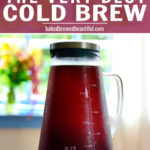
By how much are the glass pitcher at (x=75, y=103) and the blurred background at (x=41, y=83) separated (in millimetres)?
326

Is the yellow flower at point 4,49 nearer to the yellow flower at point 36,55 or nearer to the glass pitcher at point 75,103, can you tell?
the yellow flower at point 36,55

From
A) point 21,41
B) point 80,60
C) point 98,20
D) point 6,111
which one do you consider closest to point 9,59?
point 21,41

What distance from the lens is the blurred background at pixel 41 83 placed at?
936mm

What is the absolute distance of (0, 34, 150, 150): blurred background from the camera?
0.94 metres

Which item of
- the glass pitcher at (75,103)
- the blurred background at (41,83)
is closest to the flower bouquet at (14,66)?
the blurred background at (41,83)

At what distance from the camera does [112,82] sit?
0.98 metres

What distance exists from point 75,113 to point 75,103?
21 mm

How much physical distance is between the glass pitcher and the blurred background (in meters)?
0.33

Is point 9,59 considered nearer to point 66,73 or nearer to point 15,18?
point 15,18

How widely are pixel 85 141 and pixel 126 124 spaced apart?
377 millimetres

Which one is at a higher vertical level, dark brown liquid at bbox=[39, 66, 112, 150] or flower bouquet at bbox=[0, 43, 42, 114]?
flower bouquet at bbox=[0, 43, 42, 114]

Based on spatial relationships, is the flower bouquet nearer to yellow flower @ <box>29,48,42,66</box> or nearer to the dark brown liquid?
yellow flower @ <box>29,48,42,66</box>

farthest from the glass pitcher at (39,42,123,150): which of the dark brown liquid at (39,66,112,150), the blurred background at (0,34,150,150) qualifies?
the blurred background at (0,34,150,150)

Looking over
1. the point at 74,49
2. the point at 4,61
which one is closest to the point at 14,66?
the point at 4,61
